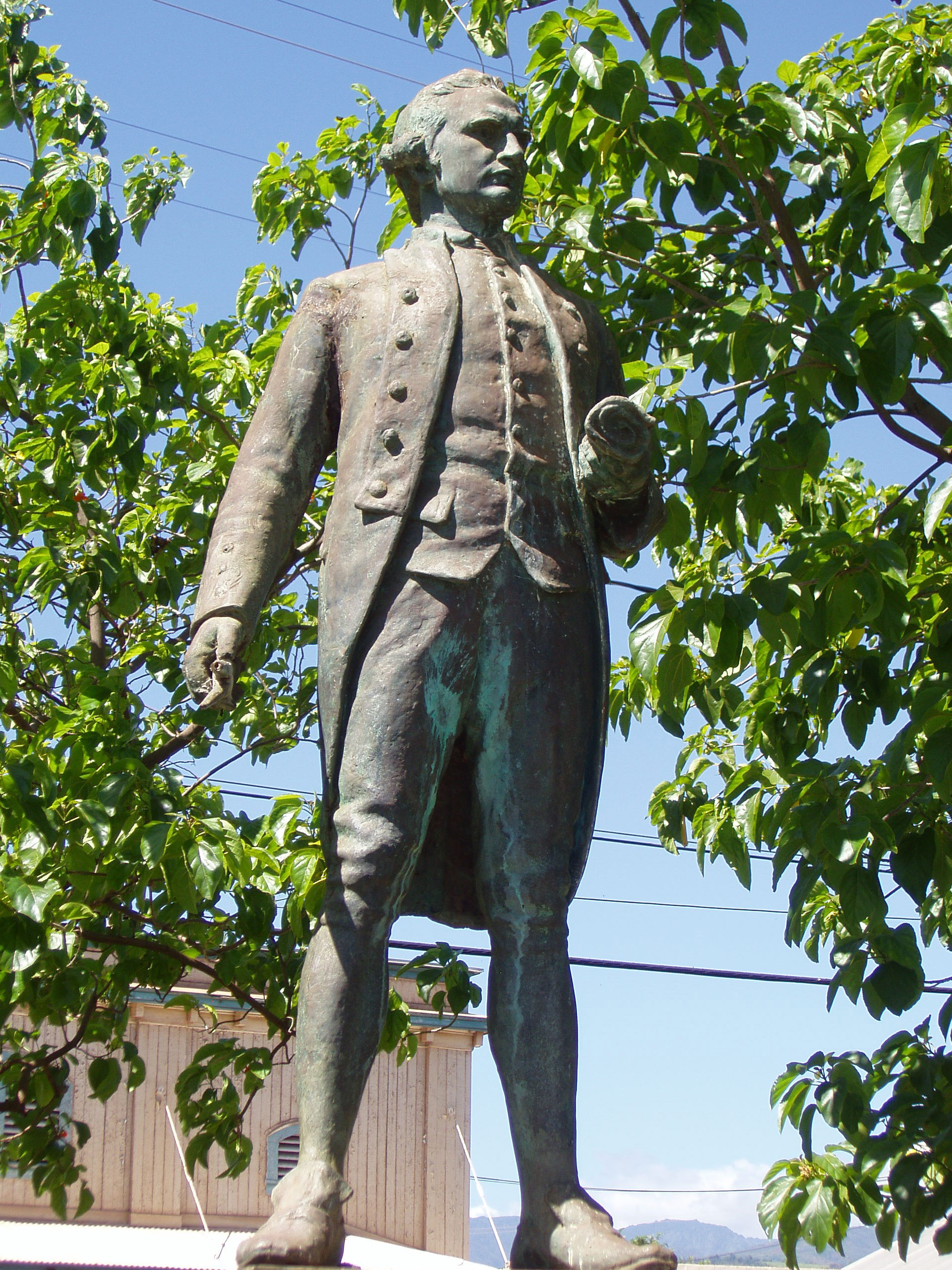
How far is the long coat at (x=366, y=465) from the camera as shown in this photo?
333 centimetres

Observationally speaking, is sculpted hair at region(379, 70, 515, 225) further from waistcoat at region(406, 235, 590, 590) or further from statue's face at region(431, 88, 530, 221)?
waistcoat at region(406, 235, 590, 590)

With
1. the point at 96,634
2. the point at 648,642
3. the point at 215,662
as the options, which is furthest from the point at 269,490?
the point at 96,634

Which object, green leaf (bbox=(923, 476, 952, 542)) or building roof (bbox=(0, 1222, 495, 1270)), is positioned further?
green leaf (bbox=(923, 476, 952, 542))

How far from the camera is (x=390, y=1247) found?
9266mm

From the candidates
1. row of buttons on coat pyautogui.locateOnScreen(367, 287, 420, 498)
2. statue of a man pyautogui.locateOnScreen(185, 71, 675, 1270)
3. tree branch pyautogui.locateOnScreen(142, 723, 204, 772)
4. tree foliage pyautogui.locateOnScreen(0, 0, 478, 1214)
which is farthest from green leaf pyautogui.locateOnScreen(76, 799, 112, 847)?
row of buttons on coat pyautogui.locateOnScreen(367, 287, 420, 498)

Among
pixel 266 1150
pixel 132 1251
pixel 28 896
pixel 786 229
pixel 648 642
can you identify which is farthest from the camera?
pixel 266 1150

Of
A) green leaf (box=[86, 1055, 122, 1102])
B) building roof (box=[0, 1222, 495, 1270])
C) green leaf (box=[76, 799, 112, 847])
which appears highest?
green leaf (box=[76, 799, 112, 847])

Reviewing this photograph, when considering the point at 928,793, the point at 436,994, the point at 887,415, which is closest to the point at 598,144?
the point at 887,415

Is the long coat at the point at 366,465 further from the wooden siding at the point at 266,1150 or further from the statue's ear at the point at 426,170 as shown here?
the wooden siding at the point at 266,1150

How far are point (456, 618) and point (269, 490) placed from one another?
62 centimetres

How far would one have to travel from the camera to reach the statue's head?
3.78 m

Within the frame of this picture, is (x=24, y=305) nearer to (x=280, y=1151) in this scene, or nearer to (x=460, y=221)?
(x=460, y=221)

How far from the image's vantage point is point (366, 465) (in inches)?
134

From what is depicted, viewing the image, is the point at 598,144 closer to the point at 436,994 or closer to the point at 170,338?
the point at 170,338
